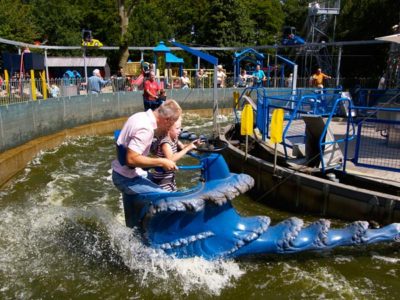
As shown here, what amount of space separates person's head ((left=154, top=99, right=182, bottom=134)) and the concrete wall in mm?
6395

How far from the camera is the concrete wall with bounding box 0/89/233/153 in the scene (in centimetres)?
977

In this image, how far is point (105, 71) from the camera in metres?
33.2

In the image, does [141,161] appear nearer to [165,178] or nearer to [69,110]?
[165,178]

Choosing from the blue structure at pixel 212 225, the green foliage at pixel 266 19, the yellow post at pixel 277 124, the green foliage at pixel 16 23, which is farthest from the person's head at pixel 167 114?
the green foliage at pixel 266 19

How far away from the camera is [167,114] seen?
13.1 feet

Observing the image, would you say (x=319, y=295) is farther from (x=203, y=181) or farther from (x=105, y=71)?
(x=105, y=71)

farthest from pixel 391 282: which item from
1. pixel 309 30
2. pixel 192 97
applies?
pixel 309 30

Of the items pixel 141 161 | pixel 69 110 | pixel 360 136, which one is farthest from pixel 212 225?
pixel 69 110

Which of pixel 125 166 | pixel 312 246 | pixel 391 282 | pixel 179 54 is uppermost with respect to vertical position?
pixel 179 54

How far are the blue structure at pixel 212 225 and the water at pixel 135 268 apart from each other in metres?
0.23

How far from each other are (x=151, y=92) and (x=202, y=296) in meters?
7.47

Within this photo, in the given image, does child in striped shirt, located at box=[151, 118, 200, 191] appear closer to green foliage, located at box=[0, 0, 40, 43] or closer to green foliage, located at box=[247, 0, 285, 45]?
green foliage, located at box=[0, 0, 40, 43]

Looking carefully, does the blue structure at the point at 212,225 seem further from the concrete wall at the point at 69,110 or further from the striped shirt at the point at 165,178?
the concrete wall at the point at 69,110

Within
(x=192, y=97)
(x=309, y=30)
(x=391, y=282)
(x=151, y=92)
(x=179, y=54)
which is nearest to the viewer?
(x=391, y=282)
